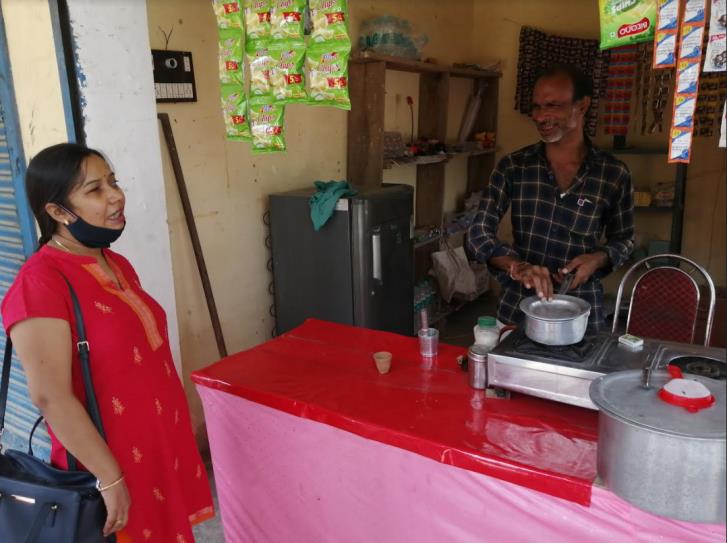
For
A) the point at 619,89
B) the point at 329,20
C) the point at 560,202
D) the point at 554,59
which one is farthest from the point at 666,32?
the point at 554,59

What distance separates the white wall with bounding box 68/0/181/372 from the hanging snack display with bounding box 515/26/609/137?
3681 millimetres

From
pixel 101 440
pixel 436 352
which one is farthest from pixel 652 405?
pixel 101 440

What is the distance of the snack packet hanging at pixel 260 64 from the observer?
2092 millimetres

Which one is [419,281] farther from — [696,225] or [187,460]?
[187,460]

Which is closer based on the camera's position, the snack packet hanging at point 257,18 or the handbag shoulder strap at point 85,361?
the handbag shoulder strap at point 85,361

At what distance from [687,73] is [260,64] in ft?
4.86

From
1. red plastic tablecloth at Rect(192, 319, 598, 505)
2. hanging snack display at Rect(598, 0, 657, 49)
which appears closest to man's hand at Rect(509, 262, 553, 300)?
red plastic tablecloth at Rect(192, 319, 598, 505)

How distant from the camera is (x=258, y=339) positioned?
3418 millimetres

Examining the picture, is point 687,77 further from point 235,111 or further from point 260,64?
point 235,111

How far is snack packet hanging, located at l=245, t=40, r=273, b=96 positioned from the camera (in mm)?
2092

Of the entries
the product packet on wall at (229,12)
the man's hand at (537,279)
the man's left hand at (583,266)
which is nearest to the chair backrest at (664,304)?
the man's left hand at (583,266)

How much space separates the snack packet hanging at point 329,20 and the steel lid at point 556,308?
1.11m

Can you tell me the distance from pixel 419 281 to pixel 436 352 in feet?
8.39

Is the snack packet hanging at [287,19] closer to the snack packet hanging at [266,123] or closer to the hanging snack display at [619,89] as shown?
the snack packet hanging at [266,123]
